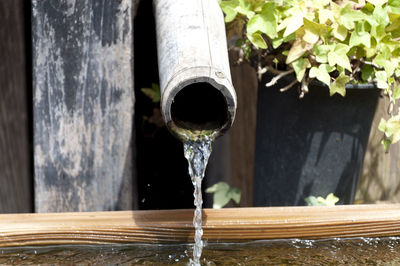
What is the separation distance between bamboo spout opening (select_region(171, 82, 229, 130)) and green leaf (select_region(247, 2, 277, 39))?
1.05 feet

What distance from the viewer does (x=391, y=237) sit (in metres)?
1.88

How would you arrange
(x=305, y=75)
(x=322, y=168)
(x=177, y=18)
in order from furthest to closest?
(x=322, y=168) → (x=305, y=75) → (x=177, y=18)

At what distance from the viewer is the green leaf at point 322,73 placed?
2.16 metres

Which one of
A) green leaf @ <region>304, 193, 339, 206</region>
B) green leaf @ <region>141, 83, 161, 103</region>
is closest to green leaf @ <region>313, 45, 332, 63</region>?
green leaf @ <region>304, 193, 339, 206</region>

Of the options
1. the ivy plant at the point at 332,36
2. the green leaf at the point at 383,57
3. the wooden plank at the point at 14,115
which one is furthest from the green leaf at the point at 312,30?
the wooden plank at the point at 14,115

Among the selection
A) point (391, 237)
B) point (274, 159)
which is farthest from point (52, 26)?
point (391, 237)

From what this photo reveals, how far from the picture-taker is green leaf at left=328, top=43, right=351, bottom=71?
2.14m

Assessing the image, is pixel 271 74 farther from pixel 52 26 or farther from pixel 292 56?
pixel 52 26

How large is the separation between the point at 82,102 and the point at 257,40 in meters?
0.64

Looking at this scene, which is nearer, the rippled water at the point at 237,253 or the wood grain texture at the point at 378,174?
the rippled water at the point at 237,253

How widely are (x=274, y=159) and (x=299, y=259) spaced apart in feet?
2.46

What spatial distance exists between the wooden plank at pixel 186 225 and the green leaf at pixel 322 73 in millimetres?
507

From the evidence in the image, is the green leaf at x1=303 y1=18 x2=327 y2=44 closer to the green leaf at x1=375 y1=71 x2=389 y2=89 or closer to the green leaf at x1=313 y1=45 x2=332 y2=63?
the green leaf at x1=313 y1=45 x2=332 y2=63

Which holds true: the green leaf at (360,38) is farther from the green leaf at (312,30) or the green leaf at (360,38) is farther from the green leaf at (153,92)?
the green leaf at (153,92)
